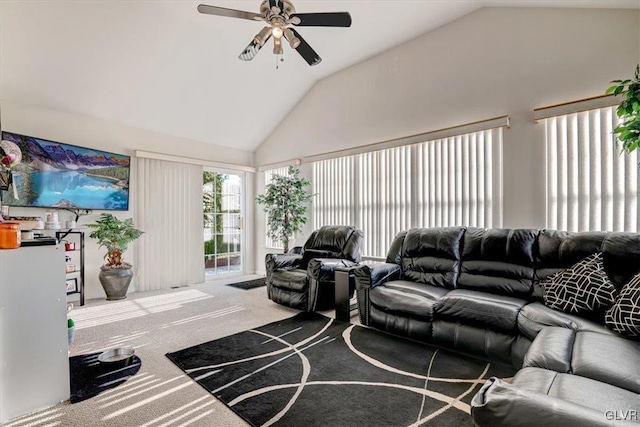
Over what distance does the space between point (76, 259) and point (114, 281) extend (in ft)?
1.98

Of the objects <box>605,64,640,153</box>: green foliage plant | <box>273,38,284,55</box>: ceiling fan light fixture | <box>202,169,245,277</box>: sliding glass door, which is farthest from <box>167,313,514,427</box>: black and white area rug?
<box>202,169,245,277</box>: sliding glass door

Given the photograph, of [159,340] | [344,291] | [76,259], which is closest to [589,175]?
[344,291]

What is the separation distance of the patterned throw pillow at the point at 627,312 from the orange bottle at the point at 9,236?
12.1 ft

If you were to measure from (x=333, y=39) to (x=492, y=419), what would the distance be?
14.8ft

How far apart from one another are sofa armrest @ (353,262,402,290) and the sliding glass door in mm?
3717

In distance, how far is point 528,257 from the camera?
2.72 m

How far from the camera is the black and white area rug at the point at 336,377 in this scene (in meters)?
1.80

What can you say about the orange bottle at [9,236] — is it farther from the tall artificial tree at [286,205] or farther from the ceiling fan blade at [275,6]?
the tall artificial tree at [286,205]

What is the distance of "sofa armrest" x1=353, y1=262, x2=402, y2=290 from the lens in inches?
123

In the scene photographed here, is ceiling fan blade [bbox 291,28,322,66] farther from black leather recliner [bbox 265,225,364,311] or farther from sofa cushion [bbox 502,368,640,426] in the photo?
sofa cushion [bbox 502,368,640,426]

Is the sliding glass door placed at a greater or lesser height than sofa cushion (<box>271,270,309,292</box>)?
greater

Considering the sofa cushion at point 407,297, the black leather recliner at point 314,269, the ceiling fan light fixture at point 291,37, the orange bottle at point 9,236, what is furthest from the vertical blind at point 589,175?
the orange bottle at point 9,236

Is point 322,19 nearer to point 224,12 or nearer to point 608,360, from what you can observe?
point 224,12

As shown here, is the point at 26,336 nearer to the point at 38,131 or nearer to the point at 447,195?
the point at 38,131
